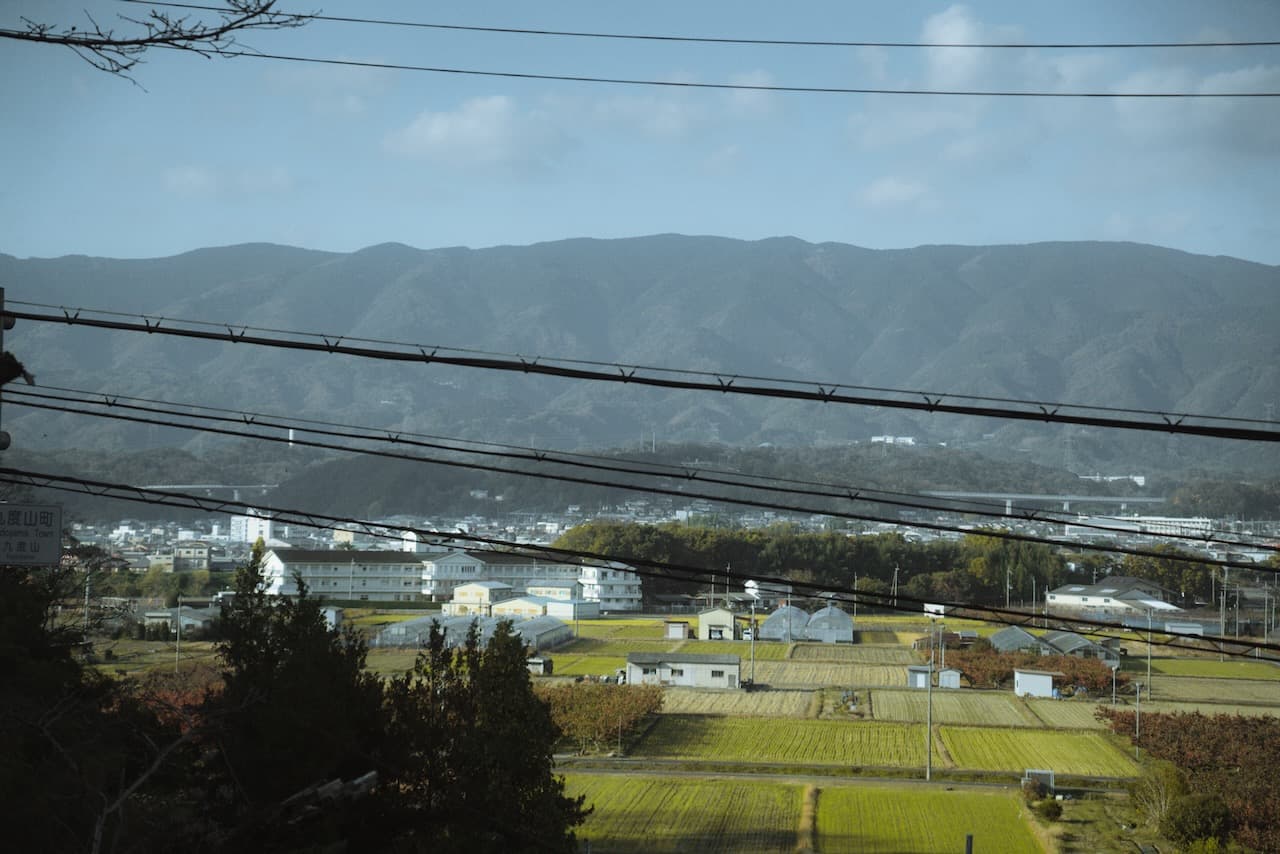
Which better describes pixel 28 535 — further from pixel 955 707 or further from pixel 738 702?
pixel 955 707

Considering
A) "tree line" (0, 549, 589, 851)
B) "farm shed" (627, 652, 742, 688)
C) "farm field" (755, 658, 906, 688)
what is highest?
"tree line" (0, 549, 589, 851)

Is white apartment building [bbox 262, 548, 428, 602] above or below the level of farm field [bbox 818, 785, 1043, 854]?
below

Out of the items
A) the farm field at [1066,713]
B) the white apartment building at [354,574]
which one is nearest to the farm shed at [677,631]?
the farm field at [1066,713]

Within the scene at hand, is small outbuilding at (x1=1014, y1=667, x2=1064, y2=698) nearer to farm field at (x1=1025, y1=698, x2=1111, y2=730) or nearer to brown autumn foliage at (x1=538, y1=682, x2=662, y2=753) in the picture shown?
farm field at (x1=1025, y1=698, x2=1111, y2=730)

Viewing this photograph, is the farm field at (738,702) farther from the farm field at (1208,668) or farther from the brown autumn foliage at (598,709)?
the farm field at (1208,668)

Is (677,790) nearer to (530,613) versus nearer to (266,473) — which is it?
(530,613)

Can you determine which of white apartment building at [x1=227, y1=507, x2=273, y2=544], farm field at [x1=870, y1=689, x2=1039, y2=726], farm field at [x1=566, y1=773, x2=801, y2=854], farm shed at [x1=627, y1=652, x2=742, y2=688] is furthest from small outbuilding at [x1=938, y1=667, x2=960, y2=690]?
white apartment building at [x1=227, y1=507, x2=273, y2=544]

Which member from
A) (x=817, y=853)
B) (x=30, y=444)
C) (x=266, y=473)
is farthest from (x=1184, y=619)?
(x=30, y=444)
